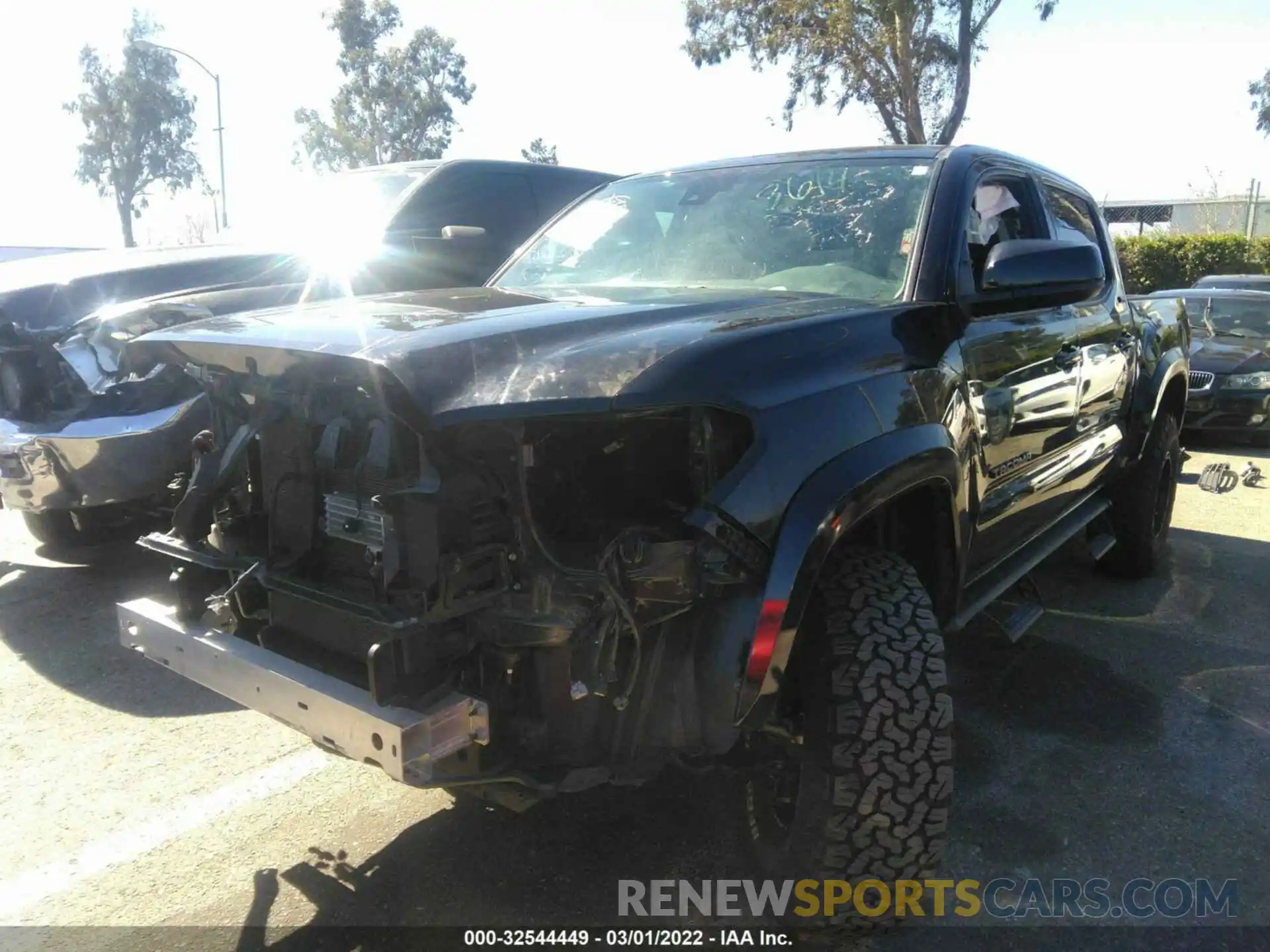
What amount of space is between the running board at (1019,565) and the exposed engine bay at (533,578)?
1.14 metres

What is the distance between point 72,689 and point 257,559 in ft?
6.49

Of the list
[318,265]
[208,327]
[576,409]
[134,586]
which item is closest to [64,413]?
[134,586]

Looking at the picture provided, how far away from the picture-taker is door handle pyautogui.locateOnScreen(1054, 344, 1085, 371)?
3562 mm

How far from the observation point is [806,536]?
212 cm

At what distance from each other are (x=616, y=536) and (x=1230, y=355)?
10039 mm

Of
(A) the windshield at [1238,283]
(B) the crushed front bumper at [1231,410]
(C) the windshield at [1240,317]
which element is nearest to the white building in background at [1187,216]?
(A) the windshield at [1238,283]

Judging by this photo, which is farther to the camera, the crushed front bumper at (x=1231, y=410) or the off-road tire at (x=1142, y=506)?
the crushed front bumper at (x=1231, y=410)

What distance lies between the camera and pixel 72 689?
3930mm

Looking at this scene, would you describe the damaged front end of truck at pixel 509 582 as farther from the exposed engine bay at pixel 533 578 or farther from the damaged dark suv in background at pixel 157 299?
the damaged dark suv in background at pixel 157 299

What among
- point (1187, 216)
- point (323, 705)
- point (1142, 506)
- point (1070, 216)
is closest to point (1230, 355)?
point (1142, 506)

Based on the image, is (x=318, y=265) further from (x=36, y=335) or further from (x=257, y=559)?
(x=257, y=559)

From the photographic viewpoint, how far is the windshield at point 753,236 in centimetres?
312

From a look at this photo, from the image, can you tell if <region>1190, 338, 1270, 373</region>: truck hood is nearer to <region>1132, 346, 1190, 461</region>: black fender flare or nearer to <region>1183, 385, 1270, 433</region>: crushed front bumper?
<region>1183, 385, 1270, 433</region>: crushed front bumper

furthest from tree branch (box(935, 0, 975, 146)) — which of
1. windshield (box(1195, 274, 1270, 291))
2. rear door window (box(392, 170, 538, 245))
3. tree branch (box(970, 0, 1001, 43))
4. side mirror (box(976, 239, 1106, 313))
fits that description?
side mirror (box(976, 239, 1106, 313))
